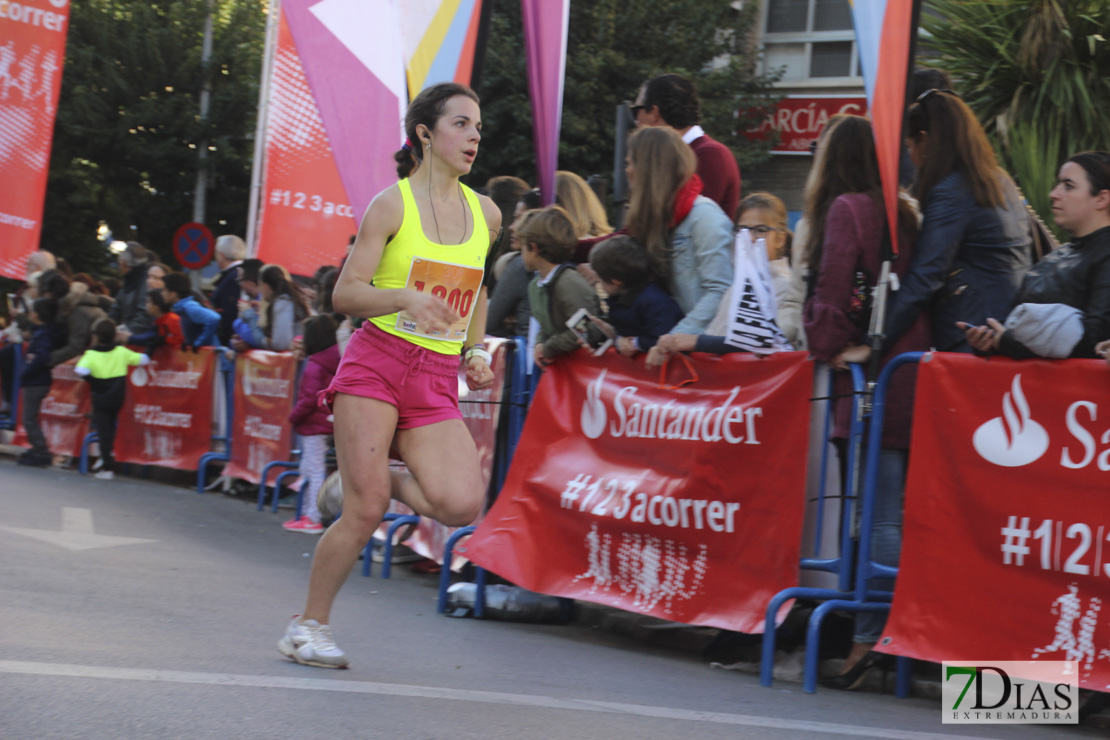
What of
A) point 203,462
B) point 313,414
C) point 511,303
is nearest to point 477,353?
point 511,303

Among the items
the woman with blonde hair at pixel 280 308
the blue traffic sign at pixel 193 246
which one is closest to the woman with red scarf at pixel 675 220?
the woman with blonde hair at pixel 280 308

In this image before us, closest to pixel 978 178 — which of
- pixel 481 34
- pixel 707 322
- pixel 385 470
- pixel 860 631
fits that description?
pixel 707 322

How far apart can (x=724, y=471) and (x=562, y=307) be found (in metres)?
1.44

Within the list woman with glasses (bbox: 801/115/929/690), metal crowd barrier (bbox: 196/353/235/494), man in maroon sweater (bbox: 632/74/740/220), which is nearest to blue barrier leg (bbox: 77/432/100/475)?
metal crowd barrier (bbox: 196/353/235/494)

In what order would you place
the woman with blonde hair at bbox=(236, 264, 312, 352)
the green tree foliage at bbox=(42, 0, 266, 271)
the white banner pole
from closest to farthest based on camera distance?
1. the woman with blonde hair at bbox=(236, 264, 312, 352)
2. the white banner pole
3. the green tree foliage at bbox=(42, 0, 266, 271)

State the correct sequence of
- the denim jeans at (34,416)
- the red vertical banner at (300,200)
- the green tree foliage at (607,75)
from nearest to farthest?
the red vertical banner at (300,200) → the denim jeans at (34,416) → the green tree foliage at (607,75)

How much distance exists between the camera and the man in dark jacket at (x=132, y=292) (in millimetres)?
13656

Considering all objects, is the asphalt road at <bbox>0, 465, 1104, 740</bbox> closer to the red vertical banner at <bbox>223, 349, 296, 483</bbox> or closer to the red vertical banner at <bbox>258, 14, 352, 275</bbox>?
the red vertical banner at <bbox>223, 349, 296, 483</bbox>

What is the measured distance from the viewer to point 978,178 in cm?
542

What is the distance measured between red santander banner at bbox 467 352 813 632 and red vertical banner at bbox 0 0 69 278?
32.0ft

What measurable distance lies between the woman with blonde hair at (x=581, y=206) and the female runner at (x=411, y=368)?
10.2 feet

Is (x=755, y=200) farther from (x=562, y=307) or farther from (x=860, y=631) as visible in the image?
(x=860, y=631)

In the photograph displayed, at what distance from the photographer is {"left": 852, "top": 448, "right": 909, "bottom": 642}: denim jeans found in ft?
17.0

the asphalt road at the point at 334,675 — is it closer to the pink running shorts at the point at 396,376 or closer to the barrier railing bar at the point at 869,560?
the barrier railing bar at the point at 869,560
